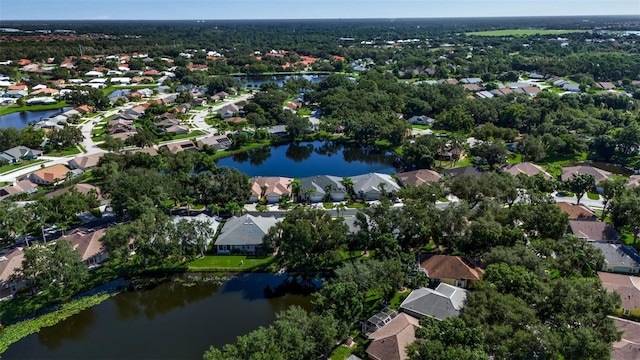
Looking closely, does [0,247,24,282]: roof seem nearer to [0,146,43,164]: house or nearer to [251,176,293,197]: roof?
[251,176,293,197]: roof

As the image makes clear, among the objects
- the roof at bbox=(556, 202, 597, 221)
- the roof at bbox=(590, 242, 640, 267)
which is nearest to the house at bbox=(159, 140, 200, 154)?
the roof at bbox=(556, 202, 597, 221)

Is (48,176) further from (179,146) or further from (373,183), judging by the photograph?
(373,183)

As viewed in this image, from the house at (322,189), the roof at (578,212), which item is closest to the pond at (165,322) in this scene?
the house at (322,189)

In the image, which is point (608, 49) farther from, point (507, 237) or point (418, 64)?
point (507, 237)

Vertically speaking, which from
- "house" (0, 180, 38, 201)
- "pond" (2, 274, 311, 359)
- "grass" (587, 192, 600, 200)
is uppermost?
"house" (0, 180, 38, 201)

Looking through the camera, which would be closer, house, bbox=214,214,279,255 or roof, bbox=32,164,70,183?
house, bbox=214,214,279,255

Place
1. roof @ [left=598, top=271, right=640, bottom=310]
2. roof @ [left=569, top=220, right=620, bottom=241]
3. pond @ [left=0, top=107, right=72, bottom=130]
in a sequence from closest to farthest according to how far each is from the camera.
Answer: roof @ [left=598, top=271, right=640, bottom=310], roof @ [left=569, top=220, right=620, bottom=241], pond @ [left=0, top=107, right=72, bottom=130]

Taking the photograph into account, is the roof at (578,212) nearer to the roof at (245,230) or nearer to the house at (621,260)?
the house at (621,260)

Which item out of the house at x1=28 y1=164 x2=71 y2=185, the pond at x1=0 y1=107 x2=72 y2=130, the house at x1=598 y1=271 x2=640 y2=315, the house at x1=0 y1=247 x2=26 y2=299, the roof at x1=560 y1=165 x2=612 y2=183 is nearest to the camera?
the house at x1=598 y1=271 x2=640 y2=315
